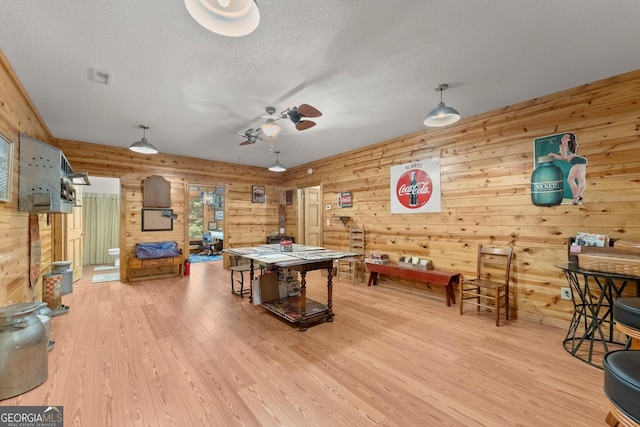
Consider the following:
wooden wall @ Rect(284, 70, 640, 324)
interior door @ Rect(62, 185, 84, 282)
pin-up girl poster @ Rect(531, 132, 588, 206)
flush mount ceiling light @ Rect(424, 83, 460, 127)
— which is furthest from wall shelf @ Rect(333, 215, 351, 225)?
interior door @ Rect(62, 185, 84, 282)

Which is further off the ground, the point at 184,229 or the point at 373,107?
the point at 373,107

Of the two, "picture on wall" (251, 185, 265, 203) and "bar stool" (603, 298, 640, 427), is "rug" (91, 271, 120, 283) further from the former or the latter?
"bar stool" (603, 298, 640, 427)

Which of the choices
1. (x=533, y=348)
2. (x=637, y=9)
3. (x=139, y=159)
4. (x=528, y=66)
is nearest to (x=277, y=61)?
(x=528, y=66)

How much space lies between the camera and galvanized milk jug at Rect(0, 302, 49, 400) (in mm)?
2006

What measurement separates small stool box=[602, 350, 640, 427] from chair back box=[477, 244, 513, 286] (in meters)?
2.66

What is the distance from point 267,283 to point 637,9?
444 cm

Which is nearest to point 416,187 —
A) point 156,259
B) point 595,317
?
point 595,317

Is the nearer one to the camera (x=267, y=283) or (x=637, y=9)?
(x=637, y=9)

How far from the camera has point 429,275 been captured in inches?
164

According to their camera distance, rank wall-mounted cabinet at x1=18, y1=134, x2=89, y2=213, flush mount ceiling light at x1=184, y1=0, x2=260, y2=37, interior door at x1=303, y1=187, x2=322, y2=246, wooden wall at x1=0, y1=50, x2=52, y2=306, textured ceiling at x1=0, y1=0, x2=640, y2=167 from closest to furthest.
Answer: flush mount ceiling light at x1=184, y1=0, x2=260, y2=37 < textured ceiling at x1=0, y1=0, x2=640, y2=167 < wooden wall at x1=0, y1=50, x2=52, y2=306 < wall-mounted cabinet at x1=18, y1=134, x2=89, y2=213 < interior door at x1=303, y1=187, x2=322, y2=246

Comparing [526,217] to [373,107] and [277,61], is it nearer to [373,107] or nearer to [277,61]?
[373,107]

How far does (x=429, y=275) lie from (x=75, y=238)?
7.10 metres

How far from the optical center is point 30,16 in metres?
2.01

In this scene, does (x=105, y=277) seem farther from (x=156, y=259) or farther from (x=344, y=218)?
(x=344, y=218)
